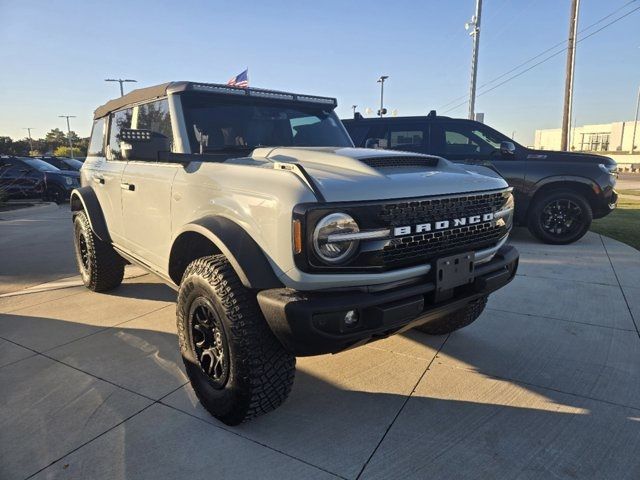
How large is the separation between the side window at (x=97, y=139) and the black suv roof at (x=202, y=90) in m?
0.41

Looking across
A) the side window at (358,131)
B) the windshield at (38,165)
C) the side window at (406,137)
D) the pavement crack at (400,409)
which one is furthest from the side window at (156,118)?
the windshield at (38,165)

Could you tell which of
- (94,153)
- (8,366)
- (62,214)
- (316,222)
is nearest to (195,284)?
(316,222)

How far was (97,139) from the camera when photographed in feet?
15.8

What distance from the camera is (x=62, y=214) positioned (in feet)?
37.5

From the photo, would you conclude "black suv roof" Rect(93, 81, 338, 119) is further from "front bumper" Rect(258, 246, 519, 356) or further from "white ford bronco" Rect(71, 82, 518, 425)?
"front bumper" Rect(258, 246, 519, 356)

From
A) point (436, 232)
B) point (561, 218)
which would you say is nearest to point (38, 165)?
point (561, 218)

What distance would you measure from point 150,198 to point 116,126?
1534mm

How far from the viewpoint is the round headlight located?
1.92m

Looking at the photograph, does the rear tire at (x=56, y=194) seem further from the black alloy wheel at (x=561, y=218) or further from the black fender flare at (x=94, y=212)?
the black alloy wheel at (x=561, y=218)

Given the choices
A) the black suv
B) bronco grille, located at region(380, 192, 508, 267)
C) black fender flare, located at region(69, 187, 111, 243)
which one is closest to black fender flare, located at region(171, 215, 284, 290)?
bronco grille, located at region(380, 192, 508, 267)

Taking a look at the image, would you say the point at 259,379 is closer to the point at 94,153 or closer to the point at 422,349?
the point at 422,349

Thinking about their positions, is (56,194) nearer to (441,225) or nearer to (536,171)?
(536,171)

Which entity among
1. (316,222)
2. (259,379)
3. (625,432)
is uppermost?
(316,222)

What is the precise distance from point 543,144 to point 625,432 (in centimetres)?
10164
